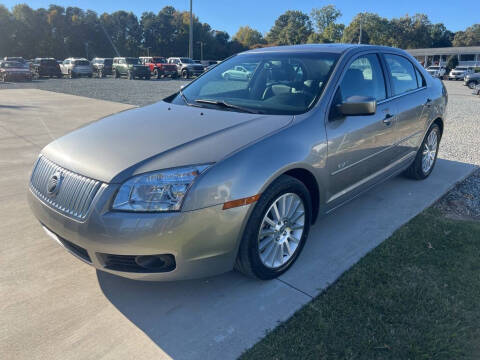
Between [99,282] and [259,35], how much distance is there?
13371 centimetres

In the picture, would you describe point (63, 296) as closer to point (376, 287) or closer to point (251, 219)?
point (251, 219)

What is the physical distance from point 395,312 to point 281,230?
92 centimetres

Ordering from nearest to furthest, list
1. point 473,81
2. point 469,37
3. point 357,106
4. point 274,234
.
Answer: point 274,234 < point 357,106 < point 473,81 < point 469,37

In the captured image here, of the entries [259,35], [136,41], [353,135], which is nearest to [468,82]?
[353,135]

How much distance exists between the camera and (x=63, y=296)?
2.64 meters

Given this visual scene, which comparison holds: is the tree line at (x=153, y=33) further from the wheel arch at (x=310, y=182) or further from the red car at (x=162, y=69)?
the wheel arch at (x=310, y=182)

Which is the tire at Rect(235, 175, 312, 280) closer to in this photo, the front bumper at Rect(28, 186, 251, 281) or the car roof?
the front bumper at Rect(28, 186, 251, 281)

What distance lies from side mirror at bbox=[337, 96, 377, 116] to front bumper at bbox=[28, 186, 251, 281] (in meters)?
1.24

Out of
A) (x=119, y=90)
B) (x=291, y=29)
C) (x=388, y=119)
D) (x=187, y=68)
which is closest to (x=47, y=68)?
(x=187, y=68)

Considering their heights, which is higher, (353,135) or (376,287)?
(353,135)

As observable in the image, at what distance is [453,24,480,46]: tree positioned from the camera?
315 ft

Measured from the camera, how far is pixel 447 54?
64.9 m

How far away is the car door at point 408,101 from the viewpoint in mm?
4035

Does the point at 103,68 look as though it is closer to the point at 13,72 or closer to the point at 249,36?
the point at 13,72
